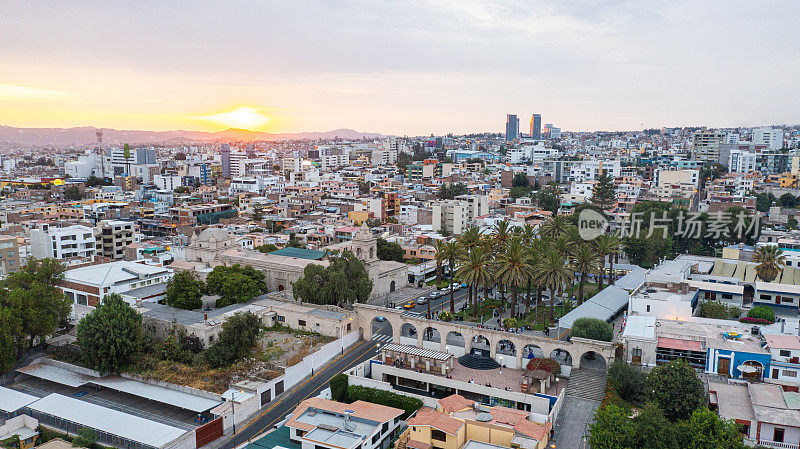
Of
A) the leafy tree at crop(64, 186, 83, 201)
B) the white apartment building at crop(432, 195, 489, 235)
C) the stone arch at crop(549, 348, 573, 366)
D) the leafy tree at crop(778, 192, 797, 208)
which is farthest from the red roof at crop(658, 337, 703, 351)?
the leafy tree at crop(64, 186, 83, 201)

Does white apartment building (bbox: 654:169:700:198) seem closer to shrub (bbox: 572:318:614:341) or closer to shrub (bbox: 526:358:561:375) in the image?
shrub (bbox: 572:318:614:341)

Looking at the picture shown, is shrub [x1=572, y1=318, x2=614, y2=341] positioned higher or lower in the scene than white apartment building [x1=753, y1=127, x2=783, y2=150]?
lower

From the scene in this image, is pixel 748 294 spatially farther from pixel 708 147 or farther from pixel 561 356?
pixel 708 147

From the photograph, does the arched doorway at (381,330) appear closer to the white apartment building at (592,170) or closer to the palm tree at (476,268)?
the palm tree at (476,268)

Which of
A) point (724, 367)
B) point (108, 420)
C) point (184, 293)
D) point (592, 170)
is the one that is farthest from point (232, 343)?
point (592, 170)

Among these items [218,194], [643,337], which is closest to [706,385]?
[643,337]

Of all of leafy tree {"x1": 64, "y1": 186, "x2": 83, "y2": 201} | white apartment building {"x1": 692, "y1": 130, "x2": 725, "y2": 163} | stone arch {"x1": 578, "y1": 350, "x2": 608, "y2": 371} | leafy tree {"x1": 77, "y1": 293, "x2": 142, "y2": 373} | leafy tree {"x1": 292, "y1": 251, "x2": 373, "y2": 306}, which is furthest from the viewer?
white apartment building {"x1": 692, "y1": 130, "x2": 725, "y2": 163}
